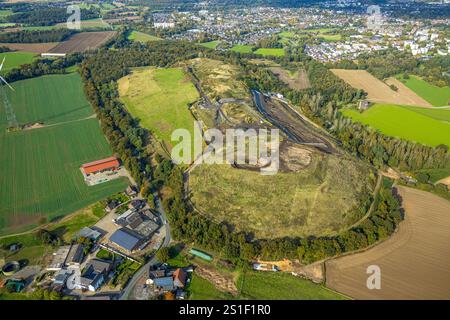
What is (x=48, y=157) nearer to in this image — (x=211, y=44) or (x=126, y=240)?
(x=126, y=240)

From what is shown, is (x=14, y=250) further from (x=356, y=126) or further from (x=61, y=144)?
(x=356, y=126)

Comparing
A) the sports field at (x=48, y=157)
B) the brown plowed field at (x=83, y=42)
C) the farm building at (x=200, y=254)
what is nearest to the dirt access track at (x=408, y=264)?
the farm building at (x=200, y=254)

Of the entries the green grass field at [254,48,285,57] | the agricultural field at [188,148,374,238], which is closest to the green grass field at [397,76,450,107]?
the green grass field at [254,48,285,57]

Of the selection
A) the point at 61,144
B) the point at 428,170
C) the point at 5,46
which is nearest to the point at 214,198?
the point at 61,144

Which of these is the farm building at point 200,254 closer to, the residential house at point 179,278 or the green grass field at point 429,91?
the residential house at point 179,278

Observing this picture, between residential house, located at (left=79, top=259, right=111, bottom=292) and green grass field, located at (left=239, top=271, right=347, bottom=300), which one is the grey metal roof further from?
green grass field, located at (left=239, top=271, right=347, bottom=300)

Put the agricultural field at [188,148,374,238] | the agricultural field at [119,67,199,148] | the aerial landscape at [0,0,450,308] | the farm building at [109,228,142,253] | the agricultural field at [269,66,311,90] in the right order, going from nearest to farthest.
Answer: the aerial landscape at [0,0,450,308]
the farm building at [109,228,142,253]
the agricultural field at [188,148,374,238]
the agricultural field at [119,67,199,148]
the agricultural field at [269,66,311,90]
